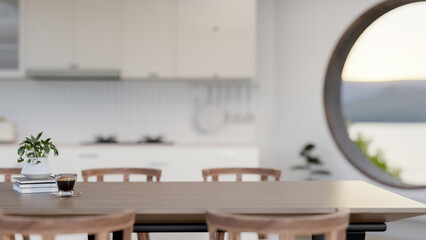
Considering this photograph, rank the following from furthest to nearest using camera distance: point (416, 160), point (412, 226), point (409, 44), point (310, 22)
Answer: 1. point (416, 160)
2. point (409, 44)
3. point (310, 22)
4. point (412, 226)

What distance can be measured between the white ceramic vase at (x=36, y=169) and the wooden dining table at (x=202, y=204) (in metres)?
0.13

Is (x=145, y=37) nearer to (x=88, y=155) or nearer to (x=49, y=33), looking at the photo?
(x=49, y=33)

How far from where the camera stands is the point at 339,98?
5.77 m

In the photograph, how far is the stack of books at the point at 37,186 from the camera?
2.48m

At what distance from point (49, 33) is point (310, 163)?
3.17m

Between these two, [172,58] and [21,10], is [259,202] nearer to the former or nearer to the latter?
[172,58]

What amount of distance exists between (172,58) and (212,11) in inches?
26.4

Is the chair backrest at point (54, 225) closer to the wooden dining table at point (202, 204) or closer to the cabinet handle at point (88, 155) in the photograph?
the wooden dining table at point (202, 204)

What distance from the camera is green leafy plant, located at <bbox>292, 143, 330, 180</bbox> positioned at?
5.51m

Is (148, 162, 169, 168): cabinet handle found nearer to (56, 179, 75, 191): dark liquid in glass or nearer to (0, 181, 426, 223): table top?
(0, 181, 426, 223): table top

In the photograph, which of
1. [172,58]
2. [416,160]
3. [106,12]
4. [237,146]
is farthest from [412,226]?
[416,160]

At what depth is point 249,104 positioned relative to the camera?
590 cm

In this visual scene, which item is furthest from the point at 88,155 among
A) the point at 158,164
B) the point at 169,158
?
the point at 169,158

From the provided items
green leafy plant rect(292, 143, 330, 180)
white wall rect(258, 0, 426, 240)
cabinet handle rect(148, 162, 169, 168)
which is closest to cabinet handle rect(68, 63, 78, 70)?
cabinet handle rect(148, 162, 169, 168)
